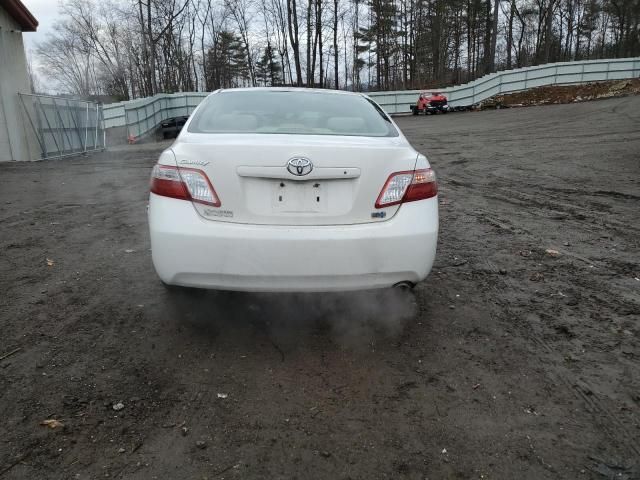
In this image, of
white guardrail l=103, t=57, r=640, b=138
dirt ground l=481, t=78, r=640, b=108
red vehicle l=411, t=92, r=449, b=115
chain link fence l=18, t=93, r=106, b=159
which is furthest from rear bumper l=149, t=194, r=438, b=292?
red vehicle l=411, t=92, r=449, b=115

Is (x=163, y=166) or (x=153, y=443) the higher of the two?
(x=163, y=166)

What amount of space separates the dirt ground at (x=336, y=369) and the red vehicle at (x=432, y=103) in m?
28.3

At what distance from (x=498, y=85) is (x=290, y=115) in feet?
103

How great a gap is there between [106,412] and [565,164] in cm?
901

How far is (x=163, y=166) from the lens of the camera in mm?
2803

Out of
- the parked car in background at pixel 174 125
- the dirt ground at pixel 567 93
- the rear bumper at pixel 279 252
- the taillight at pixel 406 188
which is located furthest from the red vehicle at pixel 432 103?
the rear bumper at pixel 279 252

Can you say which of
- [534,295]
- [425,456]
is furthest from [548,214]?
[425,456]

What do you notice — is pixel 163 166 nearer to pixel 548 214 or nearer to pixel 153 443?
pixel 153 443

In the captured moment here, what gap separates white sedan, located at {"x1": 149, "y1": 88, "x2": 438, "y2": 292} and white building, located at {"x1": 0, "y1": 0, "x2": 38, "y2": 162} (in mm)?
13481

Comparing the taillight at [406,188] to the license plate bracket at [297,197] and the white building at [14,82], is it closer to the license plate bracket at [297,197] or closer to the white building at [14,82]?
the license plate bracket at [297,197]

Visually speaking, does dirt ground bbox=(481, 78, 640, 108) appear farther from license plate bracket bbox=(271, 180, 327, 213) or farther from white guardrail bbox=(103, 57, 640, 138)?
license plate bracket bbox=(271, 180, 327, 213)

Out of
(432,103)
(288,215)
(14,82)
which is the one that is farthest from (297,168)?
(432,103)

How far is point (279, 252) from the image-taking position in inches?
103

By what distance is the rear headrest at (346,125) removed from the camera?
3371 mm
